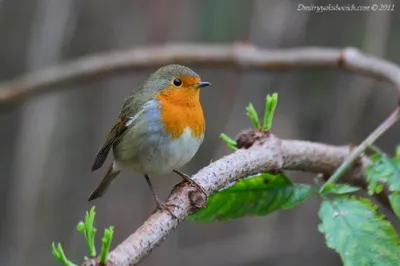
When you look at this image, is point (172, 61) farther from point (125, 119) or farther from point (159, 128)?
point (159, 128)

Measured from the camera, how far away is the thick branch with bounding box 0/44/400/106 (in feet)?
11.0

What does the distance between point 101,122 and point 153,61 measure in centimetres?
216

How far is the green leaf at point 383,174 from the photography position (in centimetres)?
168

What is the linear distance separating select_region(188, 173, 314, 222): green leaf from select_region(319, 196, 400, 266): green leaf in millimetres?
147

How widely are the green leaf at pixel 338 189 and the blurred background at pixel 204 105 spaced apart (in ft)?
6.97

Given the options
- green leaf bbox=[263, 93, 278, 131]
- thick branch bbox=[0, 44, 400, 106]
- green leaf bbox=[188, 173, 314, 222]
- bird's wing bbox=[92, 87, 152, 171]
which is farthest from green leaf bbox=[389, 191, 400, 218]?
thick branch bbox=[0, 44, 400, 106]

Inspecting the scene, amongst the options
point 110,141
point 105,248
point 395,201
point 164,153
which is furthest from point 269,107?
point 110,141

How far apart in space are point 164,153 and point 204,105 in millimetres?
3629

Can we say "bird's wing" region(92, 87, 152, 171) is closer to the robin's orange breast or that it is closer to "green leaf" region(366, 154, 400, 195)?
the robin's orange breast

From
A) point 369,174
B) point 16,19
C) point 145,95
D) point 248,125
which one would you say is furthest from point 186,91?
point 16,19

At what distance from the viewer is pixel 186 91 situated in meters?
2.48

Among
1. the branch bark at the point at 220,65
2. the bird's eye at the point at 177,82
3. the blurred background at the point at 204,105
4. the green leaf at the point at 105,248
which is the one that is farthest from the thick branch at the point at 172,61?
the green leaf at the point at 105,248

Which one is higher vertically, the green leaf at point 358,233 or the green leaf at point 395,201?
the green leaf at point 395,201

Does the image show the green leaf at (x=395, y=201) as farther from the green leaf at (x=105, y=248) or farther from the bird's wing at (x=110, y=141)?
the bird's wing at (x=110, y=141)
